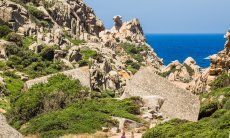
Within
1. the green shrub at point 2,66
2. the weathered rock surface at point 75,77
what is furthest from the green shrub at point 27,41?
the weathered rock surface at point 75,77

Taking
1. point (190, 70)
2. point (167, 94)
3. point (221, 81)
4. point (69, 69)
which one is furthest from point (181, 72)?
point (167, 94)

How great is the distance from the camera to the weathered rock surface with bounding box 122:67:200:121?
3768 cm

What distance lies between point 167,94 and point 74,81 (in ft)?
29.0

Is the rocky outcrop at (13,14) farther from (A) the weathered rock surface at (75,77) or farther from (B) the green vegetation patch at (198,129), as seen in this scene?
(B) the green vegetation patch at (198,129)

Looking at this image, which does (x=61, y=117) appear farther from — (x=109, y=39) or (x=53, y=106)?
(x=109, y=39)

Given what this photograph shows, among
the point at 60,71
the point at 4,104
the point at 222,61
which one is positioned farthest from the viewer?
the point at 222,61

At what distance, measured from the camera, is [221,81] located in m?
54.0

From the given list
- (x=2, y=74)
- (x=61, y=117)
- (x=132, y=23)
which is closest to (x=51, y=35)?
(x=2, y=74)

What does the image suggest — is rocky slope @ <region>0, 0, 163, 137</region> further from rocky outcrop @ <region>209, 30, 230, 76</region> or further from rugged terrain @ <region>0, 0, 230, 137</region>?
rocky outcrop @ <region>209, 30, 230, 76</region>

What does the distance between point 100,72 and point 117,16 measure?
69107 mm

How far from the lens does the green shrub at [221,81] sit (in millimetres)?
52509

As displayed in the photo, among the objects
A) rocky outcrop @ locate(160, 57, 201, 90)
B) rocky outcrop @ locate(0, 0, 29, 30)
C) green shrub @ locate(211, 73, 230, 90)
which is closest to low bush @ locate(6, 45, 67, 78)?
rocky outcrop @ locate(0, 0, 29, 30)

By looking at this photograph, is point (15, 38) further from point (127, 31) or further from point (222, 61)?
point (127, 31)

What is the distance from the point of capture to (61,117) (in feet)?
113
